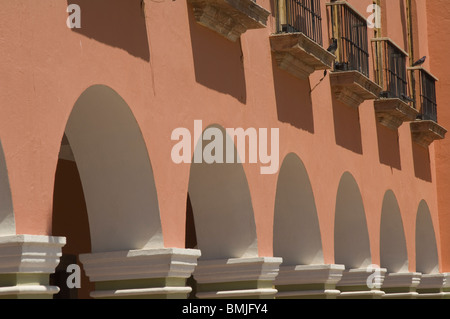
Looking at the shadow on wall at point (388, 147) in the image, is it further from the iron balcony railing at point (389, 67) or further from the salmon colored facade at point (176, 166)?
the iron balcony railing at point (389, 67)

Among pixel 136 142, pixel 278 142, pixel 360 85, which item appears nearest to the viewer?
pixel 136 142

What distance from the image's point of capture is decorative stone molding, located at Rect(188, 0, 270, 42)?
29.6 ft

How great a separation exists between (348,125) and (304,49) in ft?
8.88

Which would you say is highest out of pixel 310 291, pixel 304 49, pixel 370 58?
pixel 370 58

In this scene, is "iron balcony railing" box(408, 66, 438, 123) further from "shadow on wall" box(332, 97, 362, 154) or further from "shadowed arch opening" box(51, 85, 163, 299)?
"shadowed arch opening" box(51, 85, 163, 299)

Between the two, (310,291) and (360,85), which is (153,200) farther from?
(360,85)

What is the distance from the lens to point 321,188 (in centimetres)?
1193

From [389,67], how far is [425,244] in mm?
3816

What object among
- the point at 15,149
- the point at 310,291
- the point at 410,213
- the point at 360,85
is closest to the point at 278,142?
the point at 310,291

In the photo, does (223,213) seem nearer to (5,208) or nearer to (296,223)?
(296,223)

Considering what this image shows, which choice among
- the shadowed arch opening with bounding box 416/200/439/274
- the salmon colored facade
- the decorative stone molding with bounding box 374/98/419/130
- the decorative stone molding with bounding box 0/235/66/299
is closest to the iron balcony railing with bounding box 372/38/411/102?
the salmon colored facade

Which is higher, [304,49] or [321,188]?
[304,49]

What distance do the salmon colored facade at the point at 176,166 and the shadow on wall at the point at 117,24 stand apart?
14 mm

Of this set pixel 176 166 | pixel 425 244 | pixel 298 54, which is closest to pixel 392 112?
pixel 425 244
